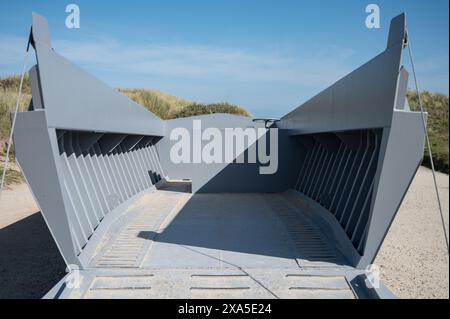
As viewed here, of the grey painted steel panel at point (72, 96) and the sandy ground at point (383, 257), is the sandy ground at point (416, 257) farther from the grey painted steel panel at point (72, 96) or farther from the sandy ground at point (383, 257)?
the grey painted steel panel at point (72, 96)

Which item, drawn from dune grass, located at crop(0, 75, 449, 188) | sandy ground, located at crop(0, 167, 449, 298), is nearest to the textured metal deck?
sandy ground, located at crop(0, 167, 449, 298)

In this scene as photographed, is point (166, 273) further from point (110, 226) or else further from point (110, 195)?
point (110, 195)

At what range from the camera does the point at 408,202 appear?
13484 millimetres

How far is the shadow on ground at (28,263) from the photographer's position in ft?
16.6

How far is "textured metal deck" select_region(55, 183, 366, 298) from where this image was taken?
4.12 m

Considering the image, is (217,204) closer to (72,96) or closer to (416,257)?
(416,257)

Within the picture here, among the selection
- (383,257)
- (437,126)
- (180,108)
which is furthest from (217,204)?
(180,108)

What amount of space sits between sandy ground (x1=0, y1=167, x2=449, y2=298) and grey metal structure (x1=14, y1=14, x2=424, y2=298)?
961 mm

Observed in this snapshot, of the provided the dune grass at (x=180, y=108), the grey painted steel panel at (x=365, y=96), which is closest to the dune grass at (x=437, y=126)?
the dune grass at (x=180, y=108)

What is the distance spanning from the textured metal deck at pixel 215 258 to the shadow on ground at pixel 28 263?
86cm

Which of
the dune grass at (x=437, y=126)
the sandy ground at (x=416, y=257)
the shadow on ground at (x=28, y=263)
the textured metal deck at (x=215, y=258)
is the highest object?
the dune grass at (x=437, y=126)

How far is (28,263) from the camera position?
237 inches

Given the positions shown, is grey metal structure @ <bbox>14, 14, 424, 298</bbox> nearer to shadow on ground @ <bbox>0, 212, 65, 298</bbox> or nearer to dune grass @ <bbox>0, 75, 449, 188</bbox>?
shadow on ground @ <bbox>0, 212, 65, 298</bbox>

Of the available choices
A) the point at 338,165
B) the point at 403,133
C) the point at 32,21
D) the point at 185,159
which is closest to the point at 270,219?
the point at 338,165
